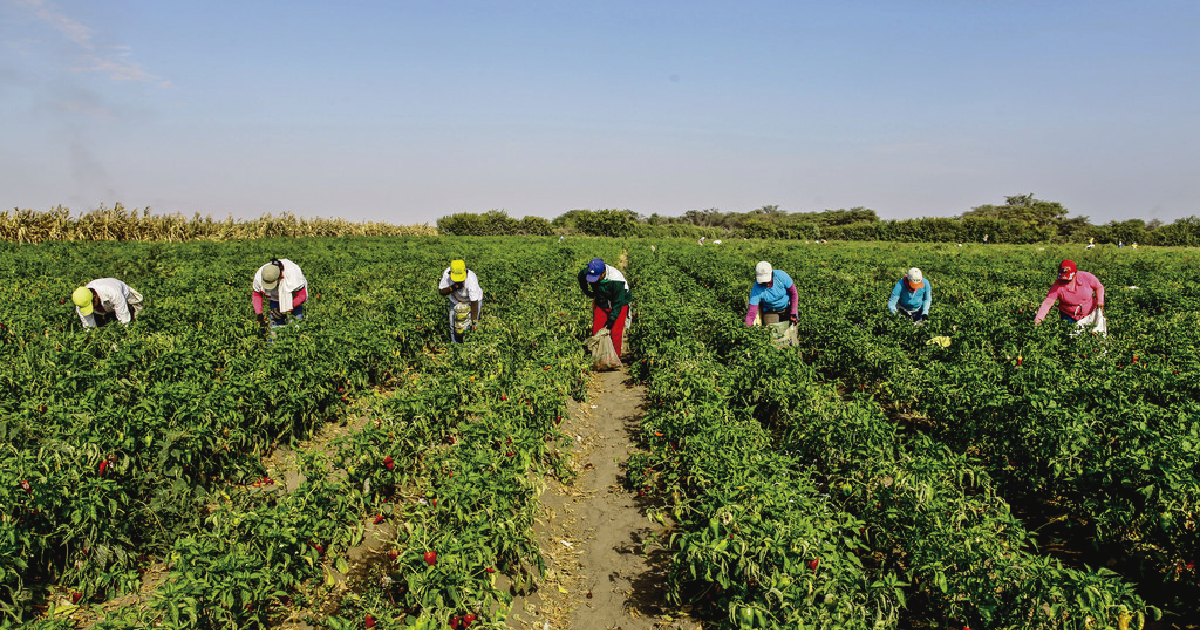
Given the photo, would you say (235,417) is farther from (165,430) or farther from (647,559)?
(647,559)

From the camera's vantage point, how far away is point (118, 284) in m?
8.86

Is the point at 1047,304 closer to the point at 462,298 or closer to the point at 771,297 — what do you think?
the point at 771,297

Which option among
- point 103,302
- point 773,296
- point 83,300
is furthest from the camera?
point 773,296

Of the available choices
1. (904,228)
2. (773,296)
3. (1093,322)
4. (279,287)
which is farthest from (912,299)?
(904,228)

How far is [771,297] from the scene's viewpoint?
9031mm

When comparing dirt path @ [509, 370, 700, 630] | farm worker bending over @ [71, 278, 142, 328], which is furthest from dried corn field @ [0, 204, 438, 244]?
dirt path @ [509, 370, 700, 630]

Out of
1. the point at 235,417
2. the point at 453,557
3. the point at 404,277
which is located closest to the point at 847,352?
the point at 453,557

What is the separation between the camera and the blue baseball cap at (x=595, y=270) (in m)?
9.32

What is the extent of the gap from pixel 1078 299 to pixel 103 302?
553 inches

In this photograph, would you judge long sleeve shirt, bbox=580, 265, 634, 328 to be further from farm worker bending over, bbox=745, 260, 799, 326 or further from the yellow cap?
the yellow cap

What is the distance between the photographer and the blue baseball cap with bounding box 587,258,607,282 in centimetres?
932

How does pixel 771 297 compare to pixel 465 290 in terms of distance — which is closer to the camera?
pixel 771 297

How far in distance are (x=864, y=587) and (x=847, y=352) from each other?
5848 millimetres

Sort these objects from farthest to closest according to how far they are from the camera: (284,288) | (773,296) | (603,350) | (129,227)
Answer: (129,227)
(603,350)
(284,288)
(773,296)
